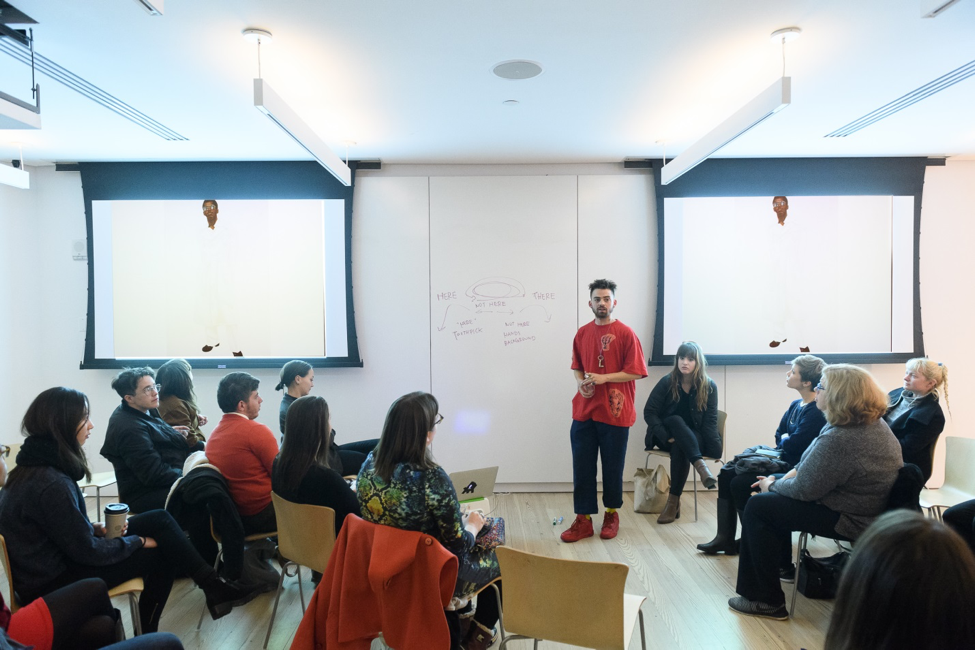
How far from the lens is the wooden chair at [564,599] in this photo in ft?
5.76

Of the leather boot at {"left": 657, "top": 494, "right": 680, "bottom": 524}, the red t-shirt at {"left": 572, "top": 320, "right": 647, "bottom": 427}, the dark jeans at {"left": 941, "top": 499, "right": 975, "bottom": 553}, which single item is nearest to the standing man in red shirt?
the red t-shirt at {"left": 572, "top": 320, "right": 647, "bottom": 427}

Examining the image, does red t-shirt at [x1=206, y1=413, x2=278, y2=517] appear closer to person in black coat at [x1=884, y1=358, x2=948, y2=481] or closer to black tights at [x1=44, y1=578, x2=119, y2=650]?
black tights at [x1=44, y1=578, x2=119, y2=650]

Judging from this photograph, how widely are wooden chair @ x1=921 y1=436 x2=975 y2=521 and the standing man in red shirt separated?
1.73m

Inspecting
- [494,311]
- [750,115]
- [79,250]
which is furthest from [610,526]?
[79,250]

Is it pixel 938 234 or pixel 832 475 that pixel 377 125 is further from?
pixel 938 234

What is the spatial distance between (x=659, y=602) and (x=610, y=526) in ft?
3.10

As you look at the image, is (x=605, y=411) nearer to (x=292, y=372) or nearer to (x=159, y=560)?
(x=292, y=372)

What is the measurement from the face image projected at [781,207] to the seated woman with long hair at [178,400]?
15.1 feet

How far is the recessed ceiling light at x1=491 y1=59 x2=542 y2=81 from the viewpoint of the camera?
9.53 ft

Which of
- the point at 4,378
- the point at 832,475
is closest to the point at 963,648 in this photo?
the point at 832,475

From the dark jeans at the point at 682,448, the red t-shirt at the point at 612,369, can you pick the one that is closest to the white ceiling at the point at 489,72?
the red t-shirt at the point at 612,369

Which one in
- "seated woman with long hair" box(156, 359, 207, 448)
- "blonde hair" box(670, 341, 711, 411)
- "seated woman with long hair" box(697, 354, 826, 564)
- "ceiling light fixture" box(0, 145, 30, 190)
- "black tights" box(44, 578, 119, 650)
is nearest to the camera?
"black tights" box(44, 578, 119, 650)

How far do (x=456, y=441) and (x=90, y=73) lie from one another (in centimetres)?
345

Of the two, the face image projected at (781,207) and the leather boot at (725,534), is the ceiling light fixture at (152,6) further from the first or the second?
the face image projected at (781,207)
